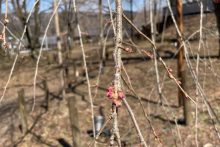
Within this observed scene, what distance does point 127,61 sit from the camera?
48.1 feet

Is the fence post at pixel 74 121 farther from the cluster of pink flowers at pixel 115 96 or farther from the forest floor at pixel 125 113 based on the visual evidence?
the cluster of pink flowers at pixel 115 96

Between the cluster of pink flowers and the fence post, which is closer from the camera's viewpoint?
the cluster of pink flowers

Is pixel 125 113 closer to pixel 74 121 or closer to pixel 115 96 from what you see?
pixel 74 121

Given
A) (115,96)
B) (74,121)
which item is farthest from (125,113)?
(115,96)

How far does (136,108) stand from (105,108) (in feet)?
2.75

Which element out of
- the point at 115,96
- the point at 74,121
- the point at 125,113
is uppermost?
the point at 115,96

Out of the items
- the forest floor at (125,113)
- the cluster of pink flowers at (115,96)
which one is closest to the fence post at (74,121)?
the forest floor at (125,113)

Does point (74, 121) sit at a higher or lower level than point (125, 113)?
higher

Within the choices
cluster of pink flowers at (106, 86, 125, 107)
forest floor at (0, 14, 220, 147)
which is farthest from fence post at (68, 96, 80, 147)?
A: cluster of pink flowers at (106, 86, 125, 107)

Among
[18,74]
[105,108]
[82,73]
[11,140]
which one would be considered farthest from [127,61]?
[11,140]

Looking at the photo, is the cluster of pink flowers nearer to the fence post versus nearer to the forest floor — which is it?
the forest floor

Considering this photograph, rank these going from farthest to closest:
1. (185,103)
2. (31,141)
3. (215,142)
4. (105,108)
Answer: (105,108), (31,141), (185,103), (215,142)

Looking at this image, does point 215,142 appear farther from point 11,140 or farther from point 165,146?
point 11,140

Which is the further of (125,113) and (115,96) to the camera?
(125,113)
